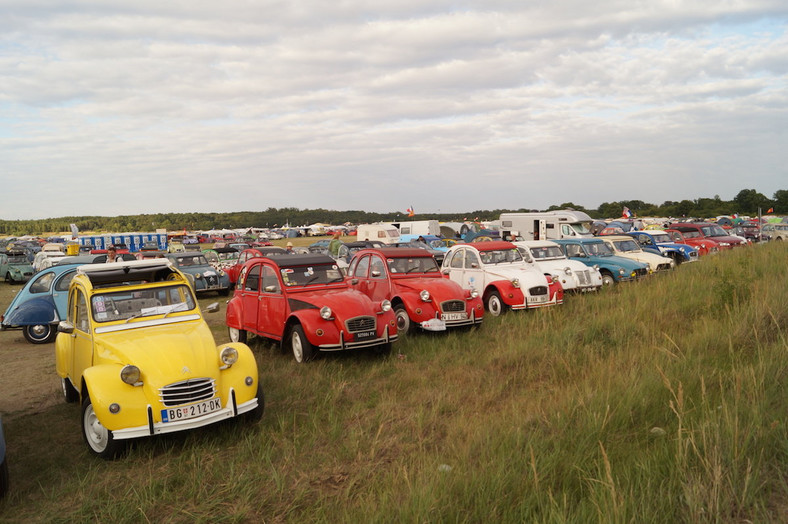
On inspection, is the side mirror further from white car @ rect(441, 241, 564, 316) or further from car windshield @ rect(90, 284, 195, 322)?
white car @ rect(441, 241, 564, 316)

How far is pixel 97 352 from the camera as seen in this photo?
6023 millimetres

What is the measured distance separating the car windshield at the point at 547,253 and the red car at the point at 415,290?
4946mm

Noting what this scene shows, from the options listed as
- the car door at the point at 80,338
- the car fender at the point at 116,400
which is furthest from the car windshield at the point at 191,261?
the car fender at the point at 116,400

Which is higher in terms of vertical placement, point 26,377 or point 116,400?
point 116,400

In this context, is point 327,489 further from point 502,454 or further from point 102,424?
point 102,424

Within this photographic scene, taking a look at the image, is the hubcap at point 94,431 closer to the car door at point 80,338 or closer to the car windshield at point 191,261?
the car door at point 80,338

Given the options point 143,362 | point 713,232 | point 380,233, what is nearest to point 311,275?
point 143,362

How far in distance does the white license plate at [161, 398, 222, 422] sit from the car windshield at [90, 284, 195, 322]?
174cm

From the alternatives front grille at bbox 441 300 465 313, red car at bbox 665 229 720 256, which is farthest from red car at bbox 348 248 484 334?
red car at bbox 665 229 720 256

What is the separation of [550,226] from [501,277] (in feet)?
59.8

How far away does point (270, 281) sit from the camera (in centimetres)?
970

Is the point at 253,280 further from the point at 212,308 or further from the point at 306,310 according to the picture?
the point at 212,308

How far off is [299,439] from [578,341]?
5059 millimetres

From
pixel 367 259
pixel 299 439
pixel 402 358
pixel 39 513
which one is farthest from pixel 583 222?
pixel 39 513
